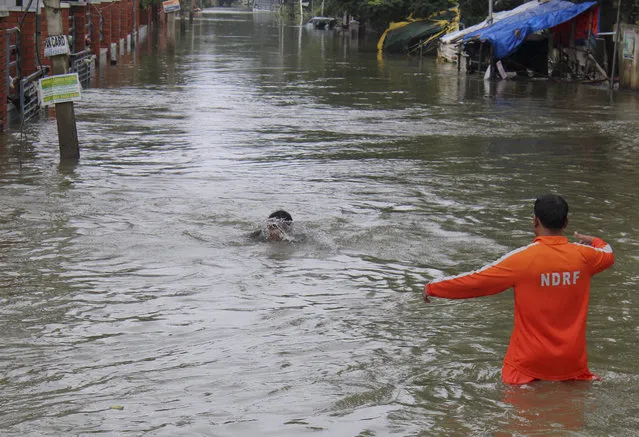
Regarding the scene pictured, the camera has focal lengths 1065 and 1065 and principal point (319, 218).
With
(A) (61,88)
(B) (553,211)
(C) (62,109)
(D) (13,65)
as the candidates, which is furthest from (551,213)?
(D) (13,65)

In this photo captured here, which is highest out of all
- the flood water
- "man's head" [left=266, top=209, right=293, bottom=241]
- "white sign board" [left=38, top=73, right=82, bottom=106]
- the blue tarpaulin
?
the blue tarpaulin

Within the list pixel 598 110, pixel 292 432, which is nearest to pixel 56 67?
pixel 292 432

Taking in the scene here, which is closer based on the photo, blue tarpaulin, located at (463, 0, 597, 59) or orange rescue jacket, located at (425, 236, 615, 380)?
orange rescue jacket, located at (425, 236, 615, 380)

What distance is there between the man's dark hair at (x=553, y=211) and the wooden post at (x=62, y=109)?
38.3 ft

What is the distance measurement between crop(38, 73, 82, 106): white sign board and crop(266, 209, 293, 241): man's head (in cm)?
612

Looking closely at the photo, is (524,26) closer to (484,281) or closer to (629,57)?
(629,57)

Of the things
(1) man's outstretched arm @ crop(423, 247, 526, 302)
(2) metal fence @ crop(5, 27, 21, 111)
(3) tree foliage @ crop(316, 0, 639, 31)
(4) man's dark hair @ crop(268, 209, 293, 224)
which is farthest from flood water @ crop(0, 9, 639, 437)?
(3) tree foliage @ crop(316, 0, 639, 31)

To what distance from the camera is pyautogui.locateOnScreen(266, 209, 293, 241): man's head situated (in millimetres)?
12039

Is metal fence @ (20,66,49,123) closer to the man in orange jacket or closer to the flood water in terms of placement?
the flood water

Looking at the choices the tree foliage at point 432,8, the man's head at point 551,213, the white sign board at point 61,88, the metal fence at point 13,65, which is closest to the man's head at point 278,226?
the man's head at point 551,213

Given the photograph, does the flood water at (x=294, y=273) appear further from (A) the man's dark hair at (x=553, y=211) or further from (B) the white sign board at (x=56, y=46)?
(B) the white sign board at (x=56, y=46)

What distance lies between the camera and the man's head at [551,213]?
6227 millimetres

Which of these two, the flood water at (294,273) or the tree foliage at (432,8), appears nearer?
the flood water at (294,273)

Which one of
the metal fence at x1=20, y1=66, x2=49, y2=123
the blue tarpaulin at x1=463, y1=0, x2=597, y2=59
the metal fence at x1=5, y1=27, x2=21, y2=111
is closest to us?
the metal fence at x1=5, y1=27, x2=21, y2=111
